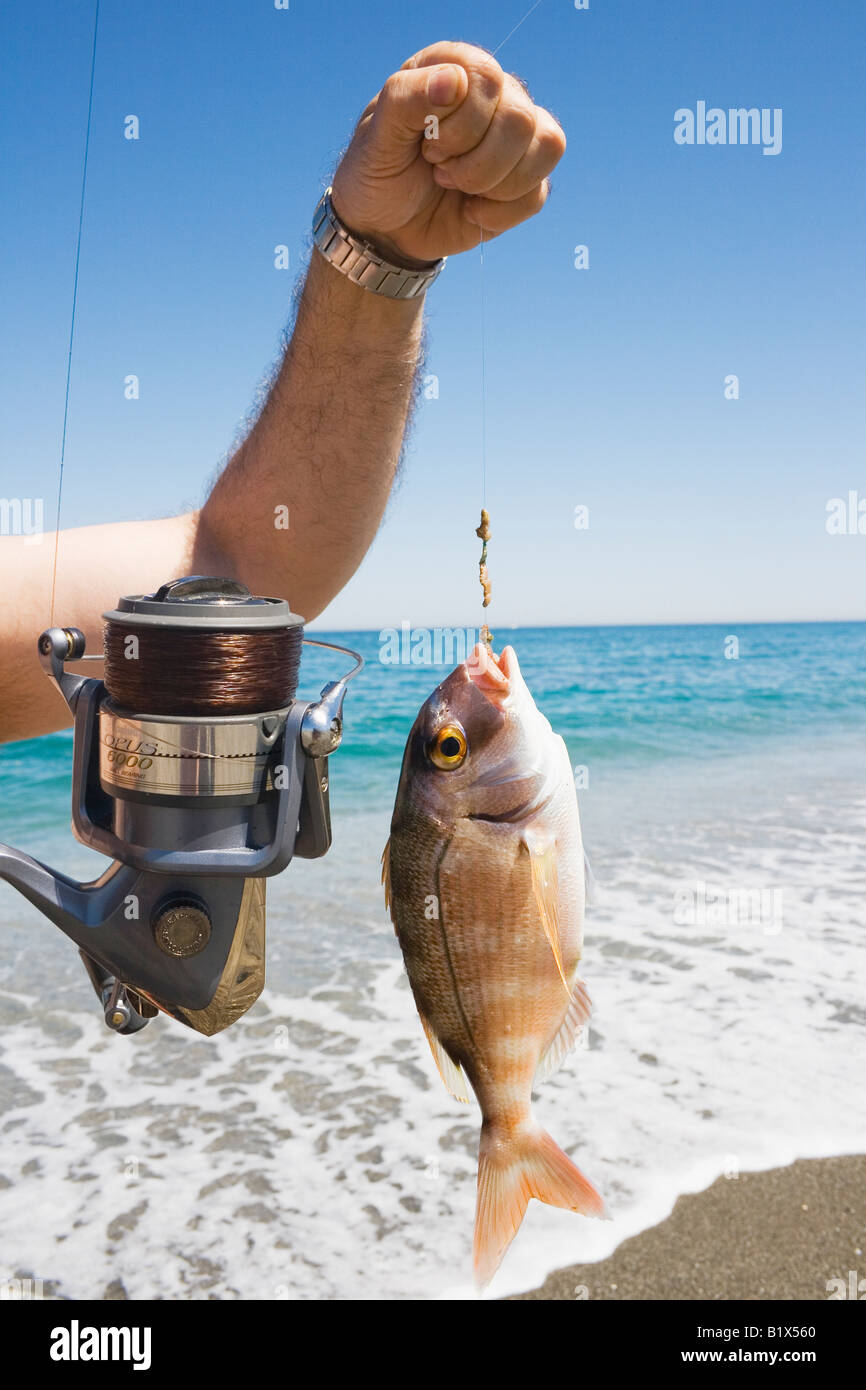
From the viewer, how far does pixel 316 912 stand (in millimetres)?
7996

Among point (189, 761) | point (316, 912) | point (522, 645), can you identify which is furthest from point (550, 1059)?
point (522, 645)

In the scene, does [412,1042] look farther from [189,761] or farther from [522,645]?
[522,645]

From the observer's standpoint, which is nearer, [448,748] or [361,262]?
[448,748]

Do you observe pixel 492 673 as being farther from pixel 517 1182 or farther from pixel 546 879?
pixel 517 1182

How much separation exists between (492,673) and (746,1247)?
342 centimetres

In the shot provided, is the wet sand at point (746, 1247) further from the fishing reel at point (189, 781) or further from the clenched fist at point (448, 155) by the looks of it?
the clenched fist at point (448, 155)

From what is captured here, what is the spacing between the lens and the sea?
4.01m

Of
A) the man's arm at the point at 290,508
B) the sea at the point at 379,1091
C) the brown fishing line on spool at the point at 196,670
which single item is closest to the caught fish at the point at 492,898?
the sea at the point at 379,1091

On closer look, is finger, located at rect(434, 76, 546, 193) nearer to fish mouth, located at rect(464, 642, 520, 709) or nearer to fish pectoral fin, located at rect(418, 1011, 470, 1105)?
fish mouth, located at rect(464, 642, 520, 709)

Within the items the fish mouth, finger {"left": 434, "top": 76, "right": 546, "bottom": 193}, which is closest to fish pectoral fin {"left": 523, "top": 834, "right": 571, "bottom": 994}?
the fish mouth

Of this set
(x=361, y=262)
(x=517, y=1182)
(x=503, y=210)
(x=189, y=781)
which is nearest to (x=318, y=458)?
(x=361, y=262)

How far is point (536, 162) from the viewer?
5.43 ft

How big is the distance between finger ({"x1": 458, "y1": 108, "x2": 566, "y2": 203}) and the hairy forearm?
50cm
